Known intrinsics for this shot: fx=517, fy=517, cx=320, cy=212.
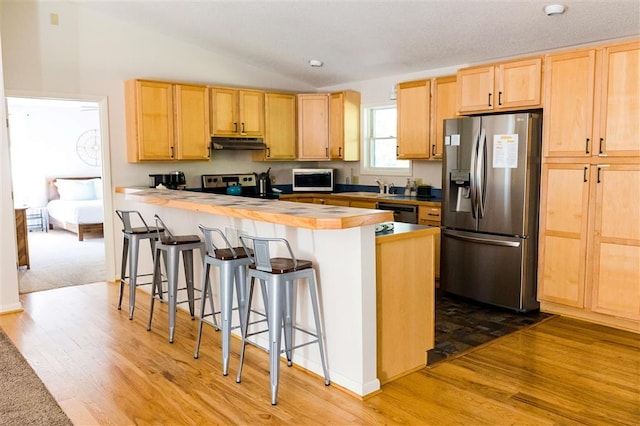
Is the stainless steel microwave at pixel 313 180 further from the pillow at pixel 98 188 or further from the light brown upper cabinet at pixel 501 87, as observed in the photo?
the pillow at pixel 98 188

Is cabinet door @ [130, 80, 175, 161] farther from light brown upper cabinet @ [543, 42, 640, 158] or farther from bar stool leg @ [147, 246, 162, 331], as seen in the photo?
light brown upper cabinet @ [543, 42, 640, 158]

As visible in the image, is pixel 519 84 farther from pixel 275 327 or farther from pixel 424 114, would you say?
pixel 275 327

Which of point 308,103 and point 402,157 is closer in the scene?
point 402,157

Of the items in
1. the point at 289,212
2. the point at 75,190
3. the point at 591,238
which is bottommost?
the point at 591,238

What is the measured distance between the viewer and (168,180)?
5.89 metres

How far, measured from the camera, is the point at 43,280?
5715 millimetres

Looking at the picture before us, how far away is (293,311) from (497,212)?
2080 mm

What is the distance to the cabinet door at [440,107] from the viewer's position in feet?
17.2

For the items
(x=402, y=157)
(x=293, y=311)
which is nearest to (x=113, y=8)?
(x=402, y=157)

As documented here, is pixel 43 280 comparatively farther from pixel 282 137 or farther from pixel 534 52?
pixel 534 52

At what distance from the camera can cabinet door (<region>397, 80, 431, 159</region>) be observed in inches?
215

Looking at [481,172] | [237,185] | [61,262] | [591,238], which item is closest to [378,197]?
[481,172]

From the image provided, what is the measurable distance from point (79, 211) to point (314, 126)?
14.1ft

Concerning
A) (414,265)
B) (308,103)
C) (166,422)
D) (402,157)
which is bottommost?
(166,422)
